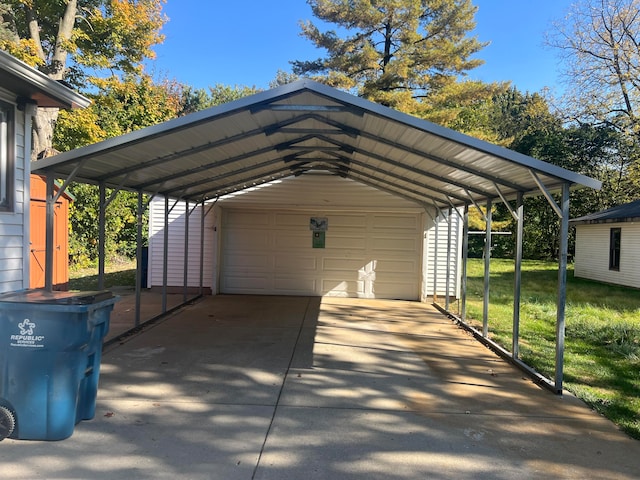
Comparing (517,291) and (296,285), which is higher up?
(517,291)

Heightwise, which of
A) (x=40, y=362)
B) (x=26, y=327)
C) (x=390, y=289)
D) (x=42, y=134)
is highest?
(x=42, y=134)

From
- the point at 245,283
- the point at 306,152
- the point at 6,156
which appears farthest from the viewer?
the point at 245,283

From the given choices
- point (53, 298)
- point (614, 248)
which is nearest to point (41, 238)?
point (53, 298)

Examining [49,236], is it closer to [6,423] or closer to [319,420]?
[6,423]

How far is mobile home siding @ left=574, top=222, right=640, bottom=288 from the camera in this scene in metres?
14.6

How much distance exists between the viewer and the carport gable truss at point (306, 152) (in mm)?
4695

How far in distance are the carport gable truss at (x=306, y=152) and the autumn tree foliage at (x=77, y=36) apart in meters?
7.95

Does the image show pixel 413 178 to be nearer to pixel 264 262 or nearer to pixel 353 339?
pixel 353 339

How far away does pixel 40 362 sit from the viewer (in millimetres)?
3301

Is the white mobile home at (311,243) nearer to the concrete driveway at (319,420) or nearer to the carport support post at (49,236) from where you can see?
the concrete driveway at (319,420)

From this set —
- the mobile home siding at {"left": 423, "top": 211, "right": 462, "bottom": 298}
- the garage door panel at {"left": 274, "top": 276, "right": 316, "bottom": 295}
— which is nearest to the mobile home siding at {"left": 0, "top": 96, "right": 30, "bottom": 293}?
the garage door panel at {"left": 274, "top": 276, "right": 316, "bottom": 295}

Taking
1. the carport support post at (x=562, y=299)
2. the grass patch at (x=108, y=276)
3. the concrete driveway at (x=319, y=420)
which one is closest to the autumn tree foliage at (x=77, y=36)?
the grass patch at (x=108, y=276)

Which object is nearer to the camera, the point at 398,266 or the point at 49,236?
the point at 49,236

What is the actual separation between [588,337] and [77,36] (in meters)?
15.7
